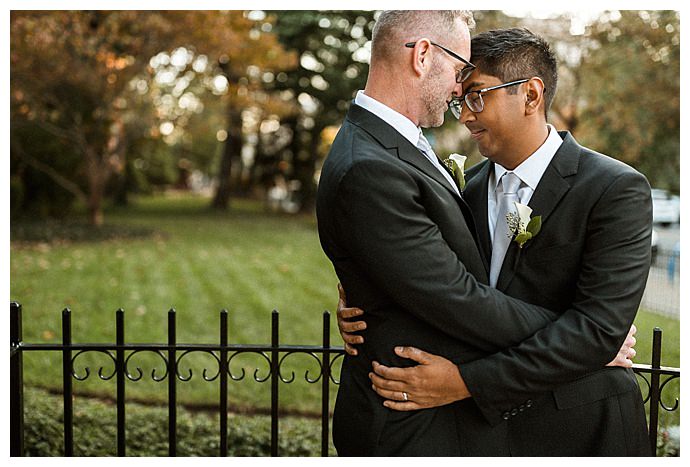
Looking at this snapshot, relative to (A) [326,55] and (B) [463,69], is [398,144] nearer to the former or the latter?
(B) [463,69]

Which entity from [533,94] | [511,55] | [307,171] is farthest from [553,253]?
[307,171]

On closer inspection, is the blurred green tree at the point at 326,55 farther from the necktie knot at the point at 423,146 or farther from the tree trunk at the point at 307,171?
the necktie knot at the point at 423,146

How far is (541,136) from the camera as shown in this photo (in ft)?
8.64

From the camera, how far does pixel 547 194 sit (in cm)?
246

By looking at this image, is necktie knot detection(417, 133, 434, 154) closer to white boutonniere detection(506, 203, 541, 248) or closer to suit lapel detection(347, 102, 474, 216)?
suit lapel detection(347, 102, 474, 216)

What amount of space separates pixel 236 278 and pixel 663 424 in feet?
28.1

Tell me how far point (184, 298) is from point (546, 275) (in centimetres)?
897

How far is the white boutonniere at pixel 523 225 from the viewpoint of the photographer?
2.37 m

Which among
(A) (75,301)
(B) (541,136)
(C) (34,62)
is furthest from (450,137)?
(B) (541,136)

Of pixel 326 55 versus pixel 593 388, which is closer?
pixel 593 388

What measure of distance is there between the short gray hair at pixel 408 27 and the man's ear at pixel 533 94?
385mm

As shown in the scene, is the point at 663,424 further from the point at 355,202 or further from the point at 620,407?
the point at 355,202

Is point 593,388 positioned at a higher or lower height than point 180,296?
higher

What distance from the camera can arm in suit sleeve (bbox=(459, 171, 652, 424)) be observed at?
→ 7.32ft
